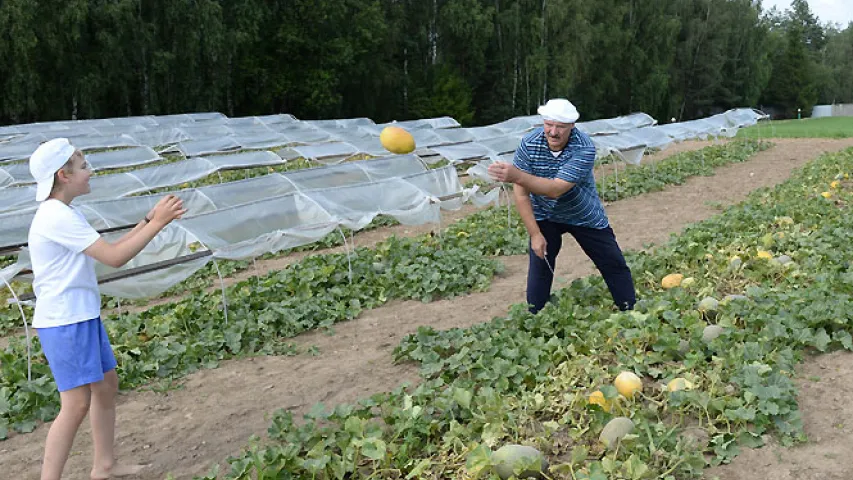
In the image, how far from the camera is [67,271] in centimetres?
337

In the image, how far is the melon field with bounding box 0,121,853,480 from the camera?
3471mm

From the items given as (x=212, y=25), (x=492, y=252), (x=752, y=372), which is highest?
(x=212, y=25)

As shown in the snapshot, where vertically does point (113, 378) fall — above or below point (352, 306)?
above

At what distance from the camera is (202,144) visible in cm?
1809

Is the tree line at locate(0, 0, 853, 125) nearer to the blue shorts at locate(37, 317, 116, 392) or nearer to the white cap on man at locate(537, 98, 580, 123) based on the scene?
the white cap on man at locate(537, 98, 580, 123)

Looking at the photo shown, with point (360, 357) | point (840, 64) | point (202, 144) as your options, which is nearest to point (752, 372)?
point (360, 357)

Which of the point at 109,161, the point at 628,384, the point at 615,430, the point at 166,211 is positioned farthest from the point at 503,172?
the point at 109,161

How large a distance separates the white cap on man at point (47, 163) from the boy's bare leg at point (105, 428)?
0.93 m

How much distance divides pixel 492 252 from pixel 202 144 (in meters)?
11.1

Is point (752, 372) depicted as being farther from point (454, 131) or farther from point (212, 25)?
point (212, 25)

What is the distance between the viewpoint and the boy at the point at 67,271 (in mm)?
3285

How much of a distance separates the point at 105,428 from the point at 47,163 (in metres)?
1.33

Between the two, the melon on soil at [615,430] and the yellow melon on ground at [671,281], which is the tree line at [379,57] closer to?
the yellow melon on ground at [671,281]

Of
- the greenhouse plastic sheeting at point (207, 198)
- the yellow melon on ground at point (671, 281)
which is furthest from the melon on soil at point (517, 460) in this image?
the greenhouse plastic sheeting at point (207, 198)
